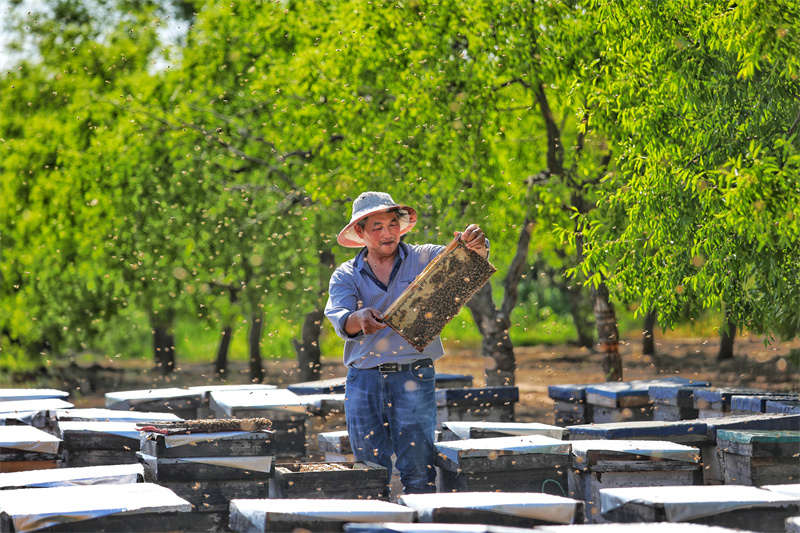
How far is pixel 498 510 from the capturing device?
313 cm

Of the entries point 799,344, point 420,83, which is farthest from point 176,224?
point 799,344

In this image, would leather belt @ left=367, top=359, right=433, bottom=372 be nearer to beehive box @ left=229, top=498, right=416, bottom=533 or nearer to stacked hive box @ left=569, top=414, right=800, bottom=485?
stacked hive box @ left=569, top=414, right=800, bottom=485

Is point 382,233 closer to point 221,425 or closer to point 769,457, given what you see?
point 221,425

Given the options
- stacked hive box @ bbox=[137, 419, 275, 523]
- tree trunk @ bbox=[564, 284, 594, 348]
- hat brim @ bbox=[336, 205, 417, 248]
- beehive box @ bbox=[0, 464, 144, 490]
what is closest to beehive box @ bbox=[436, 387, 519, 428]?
hat brim @ bbox=[336, 205, 417, 248]

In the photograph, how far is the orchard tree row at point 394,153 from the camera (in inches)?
246

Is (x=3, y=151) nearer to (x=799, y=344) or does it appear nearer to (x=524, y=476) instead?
(x=524, y=476)

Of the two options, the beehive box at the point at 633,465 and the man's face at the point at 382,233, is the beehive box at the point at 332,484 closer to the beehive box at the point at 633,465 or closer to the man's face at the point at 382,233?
the beehive box at the point at 633,465

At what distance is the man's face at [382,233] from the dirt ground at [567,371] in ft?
29.0

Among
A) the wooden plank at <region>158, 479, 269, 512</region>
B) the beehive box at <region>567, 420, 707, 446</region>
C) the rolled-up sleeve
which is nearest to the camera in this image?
the wooden plank at <region>158, 479, 269, 512</region>

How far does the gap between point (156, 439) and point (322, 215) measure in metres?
8.85

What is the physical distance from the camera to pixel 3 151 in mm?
16406

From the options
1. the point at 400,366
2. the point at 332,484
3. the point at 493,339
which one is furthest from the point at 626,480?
the point at 493,339

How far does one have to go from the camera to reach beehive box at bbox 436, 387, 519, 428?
7.65 m

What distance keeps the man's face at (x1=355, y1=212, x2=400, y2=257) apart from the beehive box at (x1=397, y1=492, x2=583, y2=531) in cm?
187
